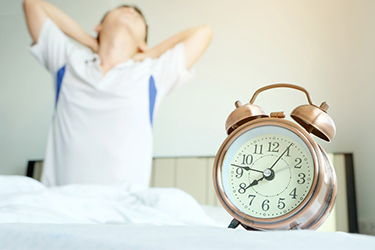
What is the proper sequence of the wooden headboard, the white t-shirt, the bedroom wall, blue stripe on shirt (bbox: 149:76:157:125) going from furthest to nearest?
blue stripe on shirt (bbox: 149:76:157:125) < the white t-shirt < the bedroom wall < the wooden headboard

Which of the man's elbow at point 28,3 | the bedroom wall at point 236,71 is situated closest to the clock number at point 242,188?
the bedroom wall at point 236,71

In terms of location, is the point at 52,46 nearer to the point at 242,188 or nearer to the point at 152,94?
the point at 152,94

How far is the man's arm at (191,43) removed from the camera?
6.61ft

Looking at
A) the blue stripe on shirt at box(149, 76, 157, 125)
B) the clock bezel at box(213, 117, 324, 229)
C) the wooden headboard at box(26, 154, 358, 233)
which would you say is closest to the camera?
the clock bezel at box(213, 117, 324, 229)

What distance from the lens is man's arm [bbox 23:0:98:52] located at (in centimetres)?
202

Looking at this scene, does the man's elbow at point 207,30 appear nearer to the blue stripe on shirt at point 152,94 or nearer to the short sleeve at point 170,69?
the short sleeve at point 170,69

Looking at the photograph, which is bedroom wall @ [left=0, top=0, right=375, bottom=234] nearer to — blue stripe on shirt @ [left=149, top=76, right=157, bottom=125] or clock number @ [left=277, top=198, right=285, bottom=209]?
blue stripe on shirt @ [left=149, top=76, right=157, bottom=125]

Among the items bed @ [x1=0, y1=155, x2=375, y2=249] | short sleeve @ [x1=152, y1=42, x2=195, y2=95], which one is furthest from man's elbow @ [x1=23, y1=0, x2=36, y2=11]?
bed @ [x1=0, y1=155, x2=375, y2=249]

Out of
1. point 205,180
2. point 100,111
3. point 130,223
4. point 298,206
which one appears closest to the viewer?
point 298,206

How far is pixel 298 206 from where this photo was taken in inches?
17.6

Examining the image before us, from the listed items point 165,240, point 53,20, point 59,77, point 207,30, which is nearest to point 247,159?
point 165,240

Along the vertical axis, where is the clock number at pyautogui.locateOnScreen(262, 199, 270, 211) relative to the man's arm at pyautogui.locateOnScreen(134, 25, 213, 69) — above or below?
below

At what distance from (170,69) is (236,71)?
0.37 metres

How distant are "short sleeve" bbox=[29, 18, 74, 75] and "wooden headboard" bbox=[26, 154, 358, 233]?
59 cm
